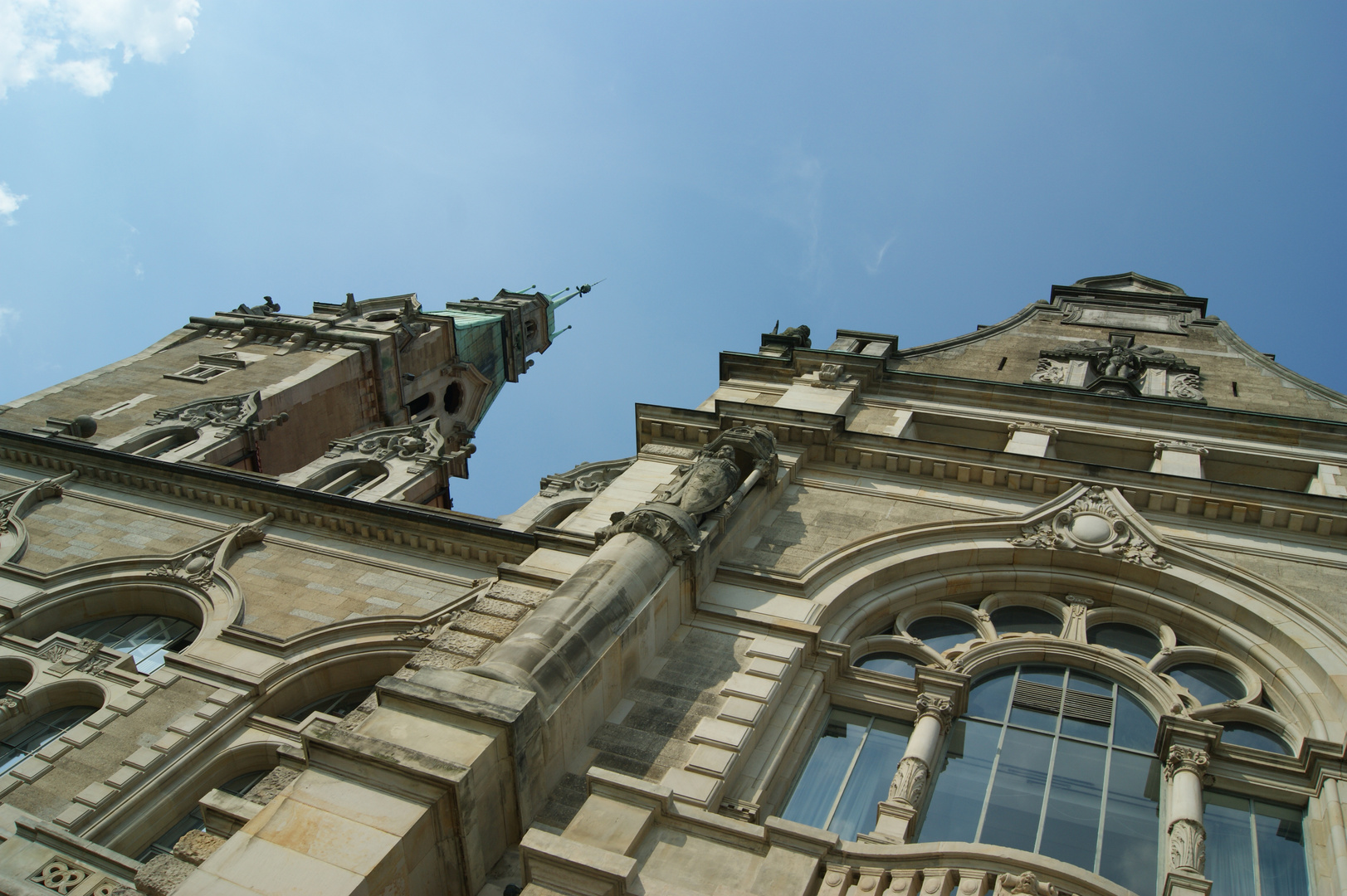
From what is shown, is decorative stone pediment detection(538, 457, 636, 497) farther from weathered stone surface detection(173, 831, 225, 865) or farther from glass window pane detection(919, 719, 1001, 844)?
weathered stone surface detection(173, 831, 225, 865)

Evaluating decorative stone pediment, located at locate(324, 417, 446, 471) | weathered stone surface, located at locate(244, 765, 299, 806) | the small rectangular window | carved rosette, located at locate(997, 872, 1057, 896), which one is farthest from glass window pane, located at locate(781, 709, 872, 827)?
the small rectangular window

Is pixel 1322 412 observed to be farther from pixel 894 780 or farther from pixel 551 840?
pixel 551 840

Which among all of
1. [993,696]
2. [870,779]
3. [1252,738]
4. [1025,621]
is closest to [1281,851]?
[1252,738]

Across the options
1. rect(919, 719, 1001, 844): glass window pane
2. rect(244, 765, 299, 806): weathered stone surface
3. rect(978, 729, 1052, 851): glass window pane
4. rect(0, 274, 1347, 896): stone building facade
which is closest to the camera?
rect(0, 274, 1347, 896): stone building facade

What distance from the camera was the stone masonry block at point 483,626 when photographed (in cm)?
1067

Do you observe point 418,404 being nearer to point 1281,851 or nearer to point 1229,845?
point 1229,845

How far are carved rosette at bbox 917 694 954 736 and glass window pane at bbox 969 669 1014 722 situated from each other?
58cm

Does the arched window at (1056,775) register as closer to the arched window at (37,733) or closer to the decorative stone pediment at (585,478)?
the decorative stone pediment at (585,478)

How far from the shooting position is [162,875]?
7.21m

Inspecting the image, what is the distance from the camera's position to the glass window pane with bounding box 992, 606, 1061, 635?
41.4 ft

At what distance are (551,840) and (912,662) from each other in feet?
18.7

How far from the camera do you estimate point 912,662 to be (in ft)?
39.8

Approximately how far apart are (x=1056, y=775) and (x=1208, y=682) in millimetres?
2605

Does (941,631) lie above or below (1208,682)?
below
